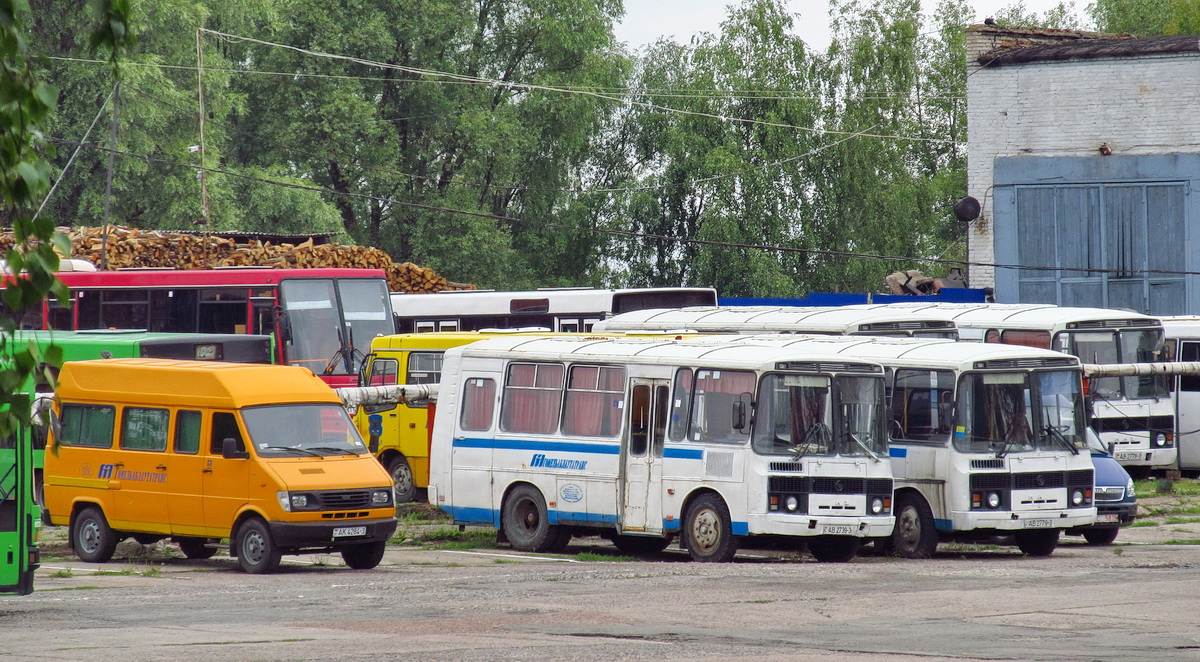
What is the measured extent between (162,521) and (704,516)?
6398 mm

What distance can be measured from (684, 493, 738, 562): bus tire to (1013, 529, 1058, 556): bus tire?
4.06 m

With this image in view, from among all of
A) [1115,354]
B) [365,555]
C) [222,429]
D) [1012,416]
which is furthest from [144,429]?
[1115,354]

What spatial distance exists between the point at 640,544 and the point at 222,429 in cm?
594

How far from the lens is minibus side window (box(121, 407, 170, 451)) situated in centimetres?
1903

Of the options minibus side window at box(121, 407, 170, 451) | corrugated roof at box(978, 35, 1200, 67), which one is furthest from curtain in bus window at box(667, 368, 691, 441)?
corrugated roof at box(978, 35, 1200, 67)

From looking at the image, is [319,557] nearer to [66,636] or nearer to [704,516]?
[704,516]

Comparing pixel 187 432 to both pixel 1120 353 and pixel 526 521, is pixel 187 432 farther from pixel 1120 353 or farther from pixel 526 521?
pixel 1120 353

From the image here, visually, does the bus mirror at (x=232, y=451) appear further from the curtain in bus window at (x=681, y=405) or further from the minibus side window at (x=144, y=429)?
the curtain in bus window at (x=681, y=405)

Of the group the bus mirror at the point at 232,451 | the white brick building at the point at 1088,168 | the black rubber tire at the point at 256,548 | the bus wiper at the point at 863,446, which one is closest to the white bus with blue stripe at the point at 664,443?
the bus wiper at the point at 863,446

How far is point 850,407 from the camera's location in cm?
1855

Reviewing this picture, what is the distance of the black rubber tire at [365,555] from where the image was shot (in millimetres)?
18766

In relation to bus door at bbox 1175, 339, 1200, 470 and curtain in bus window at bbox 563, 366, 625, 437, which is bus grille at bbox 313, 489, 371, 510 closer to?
curtain in bus window at bbox 563, 366, 625, 437

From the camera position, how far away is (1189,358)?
29766 millimetres

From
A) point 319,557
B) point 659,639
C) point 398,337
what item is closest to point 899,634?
point 659,639
